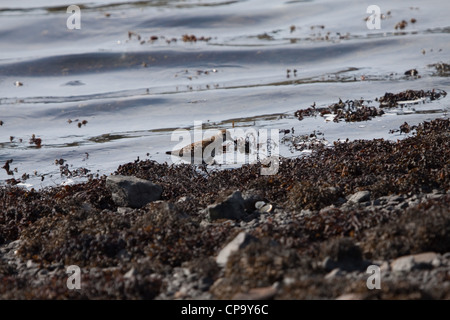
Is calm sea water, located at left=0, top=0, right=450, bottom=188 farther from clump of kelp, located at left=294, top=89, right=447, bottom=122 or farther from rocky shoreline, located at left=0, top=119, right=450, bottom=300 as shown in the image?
rocky shoreline, located at left=0, top=119, right=450, bottom=300

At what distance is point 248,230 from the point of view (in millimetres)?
7523

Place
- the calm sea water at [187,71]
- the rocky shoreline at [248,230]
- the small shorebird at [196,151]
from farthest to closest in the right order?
the calm sea water at [187,71] < the small shorebird at [196,151] < the rocky shoreline at [248,230]

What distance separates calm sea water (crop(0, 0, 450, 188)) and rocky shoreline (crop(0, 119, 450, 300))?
1.90m

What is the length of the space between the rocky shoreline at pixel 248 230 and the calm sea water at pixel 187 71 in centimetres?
190

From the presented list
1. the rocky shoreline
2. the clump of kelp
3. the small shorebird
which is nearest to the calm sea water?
the clump of kelp

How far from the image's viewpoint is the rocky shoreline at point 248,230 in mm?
5953

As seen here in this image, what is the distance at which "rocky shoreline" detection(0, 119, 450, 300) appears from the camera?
595 cm

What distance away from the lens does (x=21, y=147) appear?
45.9 ft

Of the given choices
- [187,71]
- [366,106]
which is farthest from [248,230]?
[187,71]

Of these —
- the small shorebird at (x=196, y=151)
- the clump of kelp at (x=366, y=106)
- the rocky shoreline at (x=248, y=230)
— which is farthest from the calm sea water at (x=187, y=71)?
the rocky shoreline at (x=248, y=230)

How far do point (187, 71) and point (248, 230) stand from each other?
13349 millimetres

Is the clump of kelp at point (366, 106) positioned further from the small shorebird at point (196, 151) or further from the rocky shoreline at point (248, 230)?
the small shorebird at point (196, 151)

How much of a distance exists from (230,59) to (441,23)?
312 inches
